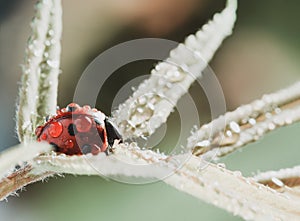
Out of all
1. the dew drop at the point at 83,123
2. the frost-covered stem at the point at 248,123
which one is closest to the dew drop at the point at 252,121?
the frost-covered stem at the point at 248,123

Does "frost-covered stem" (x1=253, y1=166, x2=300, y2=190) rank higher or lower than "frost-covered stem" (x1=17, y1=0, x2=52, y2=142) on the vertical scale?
lower

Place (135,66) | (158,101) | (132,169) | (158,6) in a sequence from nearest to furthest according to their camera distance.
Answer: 1. (132,169)
2. (158,101)
3. (135,66)
4. (158,6)

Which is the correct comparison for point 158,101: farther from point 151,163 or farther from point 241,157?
point 241,157

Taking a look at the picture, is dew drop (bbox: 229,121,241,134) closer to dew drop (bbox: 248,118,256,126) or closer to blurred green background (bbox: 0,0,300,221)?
dew drop (bbox: 248,118,256,126)

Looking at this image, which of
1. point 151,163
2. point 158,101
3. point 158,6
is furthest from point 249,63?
point 151,163

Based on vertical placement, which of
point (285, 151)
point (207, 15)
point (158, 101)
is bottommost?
point (158, 101)

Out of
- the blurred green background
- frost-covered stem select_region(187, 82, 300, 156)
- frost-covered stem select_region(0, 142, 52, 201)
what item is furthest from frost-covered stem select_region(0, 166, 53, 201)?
the blurred green background
